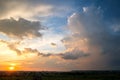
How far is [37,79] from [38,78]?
68cm

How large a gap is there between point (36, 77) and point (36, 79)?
3.04 feet

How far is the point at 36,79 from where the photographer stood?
47.3 meters

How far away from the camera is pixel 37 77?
4828cm

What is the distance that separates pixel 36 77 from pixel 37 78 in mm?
416

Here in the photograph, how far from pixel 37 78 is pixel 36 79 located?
62 cm

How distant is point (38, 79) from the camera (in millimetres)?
47438

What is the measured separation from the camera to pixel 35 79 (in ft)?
155

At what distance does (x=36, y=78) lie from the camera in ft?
157

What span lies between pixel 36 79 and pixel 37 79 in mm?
222

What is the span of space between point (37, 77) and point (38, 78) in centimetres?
40

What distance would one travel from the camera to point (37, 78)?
4791 cm

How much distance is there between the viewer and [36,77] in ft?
158

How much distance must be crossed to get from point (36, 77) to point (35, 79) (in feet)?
3.32
